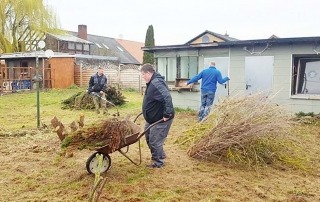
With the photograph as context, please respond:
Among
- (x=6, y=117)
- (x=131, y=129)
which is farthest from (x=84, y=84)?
(x=131, y=129)

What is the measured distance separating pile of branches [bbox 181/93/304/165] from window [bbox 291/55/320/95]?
16.5ft

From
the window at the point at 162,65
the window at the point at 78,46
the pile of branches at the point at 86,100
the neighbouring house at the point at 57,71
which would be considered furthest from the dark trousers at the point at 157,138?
the window at the point at 78,46

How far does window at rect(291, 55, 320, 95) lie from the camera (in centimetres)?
1075

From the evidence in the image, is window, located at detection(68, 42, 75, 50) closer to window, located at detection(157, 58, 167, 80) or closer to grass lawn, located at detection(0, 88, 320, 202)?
window, located at detection(157, 58, 167, 80)

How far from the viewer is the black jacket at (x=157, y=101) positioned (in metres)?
5.34

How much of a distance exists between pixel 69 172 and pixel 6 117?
283 inches

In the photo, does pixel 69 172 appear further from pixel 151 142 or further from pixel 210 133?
pixel 210 133

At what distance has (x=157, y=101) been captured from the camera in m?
5.43

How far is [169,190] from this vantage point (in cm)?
468

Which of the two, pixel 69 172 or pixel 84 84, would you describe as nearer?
pixel 69 172

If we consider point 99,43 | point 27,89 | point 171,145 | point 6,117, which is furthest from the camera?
point 99,43

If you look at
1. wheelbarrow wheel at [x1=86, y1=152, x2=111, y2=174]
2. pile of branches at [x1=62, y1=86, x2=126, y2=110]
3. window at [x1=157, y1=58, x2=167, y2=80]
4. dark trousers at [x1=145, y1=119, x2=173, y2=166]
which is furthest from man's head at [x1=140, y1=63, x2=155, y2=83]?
pile of branches at [x1=62, y1=86, x2=126, y2=110]

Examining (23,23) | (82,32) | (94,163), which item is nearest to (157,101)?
(94,163)

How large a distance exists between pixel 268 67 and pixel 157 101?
6.81 m
